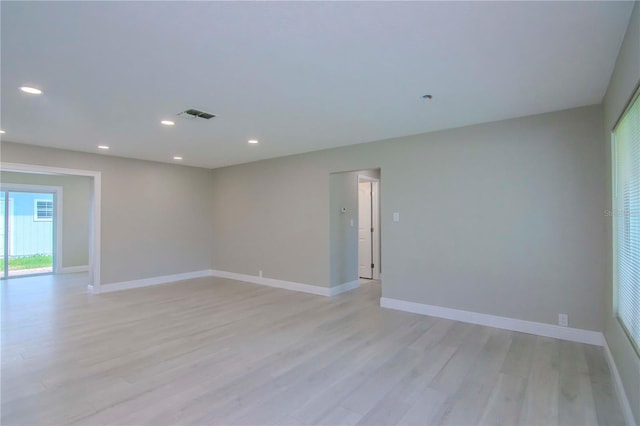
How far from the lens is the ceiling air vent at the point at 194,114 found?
3582 millimetres

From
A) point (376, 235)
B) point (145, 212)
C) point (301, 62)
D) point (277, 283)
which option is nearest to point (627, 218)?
point (301, 62)

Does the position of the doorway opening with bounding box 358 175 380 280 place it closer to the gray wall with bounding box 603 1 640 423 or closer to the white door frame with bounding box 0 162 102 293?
the gray wall with bounding box 603 1 640 423

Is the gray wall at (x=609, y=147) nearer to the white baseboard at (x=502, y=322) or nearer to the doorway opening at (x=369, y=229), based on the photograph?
the white baseboard at (x=502, y=322)

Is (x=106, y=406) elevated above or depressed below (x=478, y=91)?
below

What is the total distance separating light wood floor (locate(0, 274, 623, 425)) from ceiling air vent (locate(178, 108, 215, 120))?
96.7 inches

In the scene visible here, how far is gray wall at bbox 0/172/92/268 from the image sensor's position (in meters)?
8.04

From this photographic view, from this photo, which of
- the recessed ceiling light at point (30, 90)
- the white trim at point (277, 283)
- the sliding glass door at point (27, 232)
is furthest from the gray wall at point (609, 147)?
the sliding glass door at point (27, 232)

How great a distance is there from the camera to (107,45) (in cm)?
221

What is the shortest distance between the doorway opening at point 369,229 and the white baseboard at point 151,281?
354 centimetres

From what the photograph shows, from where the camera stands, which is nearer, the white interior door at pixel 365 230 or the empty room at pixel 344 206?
the empty room at pixel 344 206

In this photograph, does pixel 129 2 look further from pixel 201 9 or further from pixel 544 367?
pixel 544 367

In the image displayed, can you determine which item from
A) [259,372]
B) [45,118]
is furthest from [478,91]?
[45,118]

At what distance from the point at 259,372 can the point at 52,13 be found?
284 centimetres

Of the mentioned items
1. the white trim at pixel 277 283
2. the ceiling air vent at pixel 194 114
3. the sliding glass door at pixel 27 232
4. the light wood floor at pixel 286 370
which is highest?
the ceiling air vent at pixel 194 114
